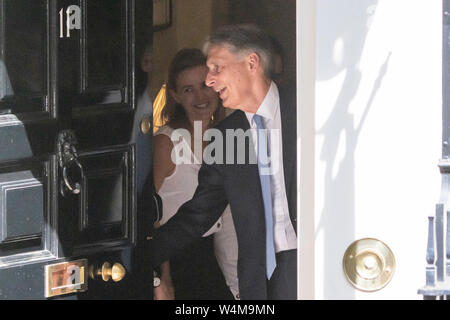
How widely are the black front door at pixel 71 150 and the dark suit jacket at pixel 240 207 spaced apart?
0.51 metres

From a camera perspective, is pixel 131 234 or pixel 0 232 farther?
pixel 131 234

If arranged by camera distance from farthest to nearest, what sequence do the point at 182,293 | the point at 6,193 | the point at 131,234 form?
the point at 182,293, the point at 131,234, the point at 6,193

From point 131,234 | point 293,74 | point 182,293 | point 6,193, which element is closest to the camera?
point 6,193

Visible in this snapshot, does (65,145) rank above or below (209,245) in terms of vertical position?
above

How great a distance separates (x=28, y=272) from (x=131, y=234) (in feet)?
1.78

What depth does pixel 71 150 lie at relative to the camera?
4.21 metres

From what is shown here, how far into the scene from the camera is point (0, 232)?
4035 mm

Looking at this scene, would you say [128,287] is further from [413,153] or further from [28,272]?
[413,153]

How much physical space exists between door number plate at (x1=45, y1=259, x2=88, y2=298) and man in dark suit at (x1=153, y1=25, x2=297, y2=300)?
2.55ft

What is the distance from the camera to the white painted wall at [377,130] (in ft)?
13.3

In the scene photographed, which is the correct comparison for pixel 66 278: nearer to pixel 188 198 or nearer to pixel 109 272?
pixel 109 272

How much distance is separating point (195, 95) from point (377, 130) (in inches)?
52.8

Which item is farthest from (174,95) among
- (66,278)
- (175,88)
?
(66,278)
